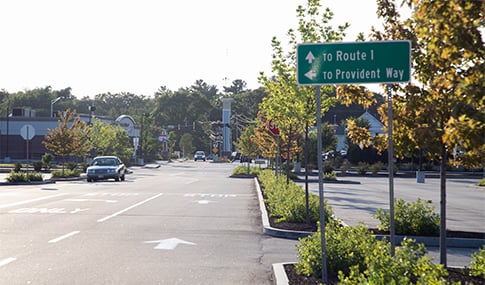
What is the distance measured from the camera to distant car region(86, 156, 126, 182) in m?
34.9

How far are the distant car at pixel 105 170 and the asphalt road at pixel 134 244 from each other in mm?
14706

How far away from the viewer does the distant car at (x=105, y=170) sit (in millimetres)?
34906

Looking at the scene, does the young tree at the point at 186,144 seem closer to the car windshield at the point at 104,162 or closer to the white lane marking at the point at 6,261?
the car windshield at the point at 104,162

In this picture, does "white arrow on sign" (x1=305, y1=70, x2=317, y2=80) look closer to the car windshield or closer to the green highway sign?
the green highway sign

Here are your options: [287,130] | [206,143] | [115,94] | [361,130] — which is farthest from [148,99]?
[361,130]

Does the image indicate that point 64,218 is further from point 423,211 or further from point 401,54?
point 401,54

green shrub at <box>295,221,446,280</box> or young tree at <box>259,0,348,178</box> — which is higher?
young tree at <box>259,0,348,178</box>

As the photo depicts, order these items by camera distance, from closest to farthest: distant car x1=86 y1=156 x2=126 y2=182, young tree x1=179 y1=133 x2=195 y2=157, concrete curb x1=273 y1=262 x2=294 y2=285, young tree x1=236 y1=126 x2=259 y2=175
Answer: concrete curb x1=273 y1=262 x2=294 y2=285 → distant car x1=86 y1=156 x2=126 y2=182 → young tree x1=236 y1=126 x2=259 y2=175 → young tree x1=179 y1=133 x2=195 y2=157

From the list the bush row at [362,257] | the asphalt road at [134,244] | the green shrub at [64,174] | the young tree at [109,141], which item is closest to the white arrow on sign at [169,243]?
the asphalt road at [134,244]

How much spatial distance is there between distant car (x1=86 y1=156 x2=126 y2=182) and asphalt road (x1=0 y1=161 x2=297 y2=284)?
48.2 feet

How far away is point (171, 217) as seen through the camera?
16266 mm

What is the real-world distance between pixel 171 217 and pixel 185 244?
478 centimetres

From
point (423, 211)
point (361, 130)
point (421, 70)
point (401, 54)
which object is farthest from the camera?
point (423, 211)

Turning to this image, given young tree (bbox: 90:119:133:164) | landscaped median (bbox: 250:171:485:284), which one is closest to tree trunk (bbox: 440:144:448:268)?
landscaped median (bbox: 250:171:485:284)
